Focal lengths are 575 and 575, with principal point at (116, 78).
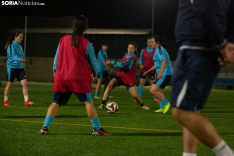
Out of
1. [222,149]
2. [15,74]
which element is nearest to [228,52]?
[222,149]

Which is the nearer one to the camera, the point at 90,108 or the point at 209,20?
the point at 209,20

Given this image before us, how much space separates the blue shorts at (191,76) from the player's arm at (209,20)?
0.18 m

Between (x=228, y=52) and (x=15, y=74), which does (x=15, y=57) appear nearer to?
(x=15, y=74)

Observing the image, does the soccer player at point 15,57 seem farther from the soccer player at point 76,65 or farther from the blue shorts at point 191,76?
the blue shorts at point 191,76

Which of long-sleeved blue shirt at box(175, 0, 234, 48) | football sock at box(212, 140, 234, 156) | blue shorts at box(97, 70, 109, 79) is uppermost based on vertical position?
long-sleeved blue shirt at box(175, 0, 234, 48)

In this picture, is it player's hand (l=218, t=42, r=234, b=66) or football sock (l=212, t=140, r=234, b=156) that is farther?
football sock (l=212, t=140, r=234, b=156)

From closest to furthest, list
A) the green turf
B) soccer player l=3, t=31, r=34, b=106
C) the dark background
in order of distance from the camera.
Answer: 1. the green turf
2. soccer player l=3, t=31, r=34, b=106
3. the dark background

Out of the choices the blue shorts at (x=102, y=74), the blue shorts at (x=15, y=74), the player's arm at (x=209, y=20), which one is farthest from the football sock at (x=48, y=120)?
the blue shorts at (x=102, y=74)

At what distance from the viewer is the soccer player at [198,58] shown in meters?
4.60

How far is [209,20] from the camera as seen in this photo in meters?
4.55

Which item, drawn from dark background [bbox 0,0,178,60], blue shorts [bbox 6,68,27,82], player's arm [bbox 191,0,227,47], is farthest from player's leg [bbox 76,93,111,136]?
dark background [bbox 0,0,178,60]

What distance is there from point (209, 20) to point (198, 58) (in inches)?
13.5

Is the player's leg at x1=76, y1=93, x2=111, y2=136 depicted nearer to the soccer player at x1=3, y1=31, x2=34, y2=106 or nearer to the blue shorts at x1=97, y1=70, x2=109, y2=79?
the soccer player at x1=3, y1=31, x2=34, y2=106

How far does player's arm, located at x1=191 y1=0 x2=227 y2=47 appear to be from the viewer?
4539 millimetres
